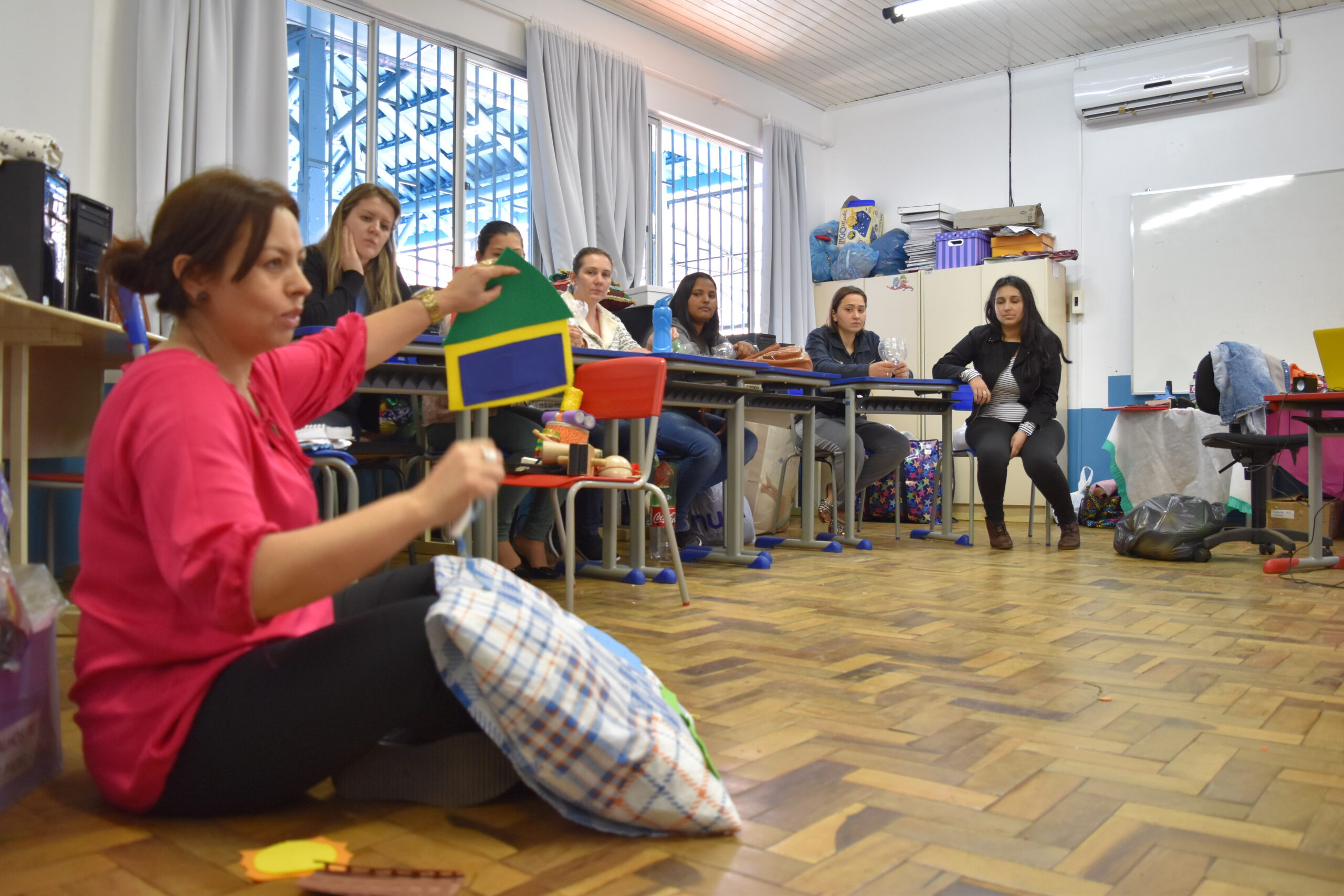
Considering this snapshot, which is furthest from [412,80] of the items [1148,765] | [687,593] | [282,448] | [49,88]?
[1148,765]

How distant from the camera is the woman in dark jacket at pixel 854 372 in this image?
15.2 ft

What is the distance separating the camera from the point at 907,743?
4.85 feet

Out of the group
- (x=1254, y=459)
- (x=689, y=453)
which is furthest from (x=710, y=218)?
(x=1254, y=459)

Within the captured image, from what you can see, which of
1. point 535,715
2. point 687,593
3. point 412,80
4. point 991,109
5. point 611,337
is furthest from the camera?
point 991,109

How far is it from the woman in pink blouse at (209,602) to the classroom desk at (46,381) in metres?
0.93

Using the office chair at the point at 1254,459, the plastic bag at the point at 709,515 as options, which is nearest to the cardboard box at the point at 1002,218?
the office chair at the point at 1254,459

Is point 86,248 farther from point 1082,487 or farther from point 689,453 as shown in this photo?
point 1082,487

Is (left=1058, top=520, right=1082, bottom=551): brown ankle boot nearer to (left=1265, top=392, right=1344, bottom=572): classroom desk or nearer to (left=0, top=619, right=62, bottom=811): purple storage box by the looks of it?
(left=1265, top=392, right=1344, bottom=572): classroom desk

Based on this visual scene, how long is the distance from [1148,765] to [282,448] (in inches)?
48.1

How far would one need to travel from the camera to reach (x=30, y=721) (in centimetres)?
120

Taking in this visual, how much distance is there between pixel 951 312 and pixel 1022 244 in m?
0.60

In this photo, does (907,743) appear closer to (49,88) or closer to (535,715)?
(535,715)

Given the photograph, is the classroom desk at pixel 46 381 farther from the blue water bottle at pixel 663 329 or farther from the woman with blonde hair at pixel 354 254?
the blue water bottle at pixel 663 329

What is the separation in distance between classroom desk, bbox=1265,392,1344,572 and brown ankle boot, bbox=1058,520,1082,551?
2.82 feet
